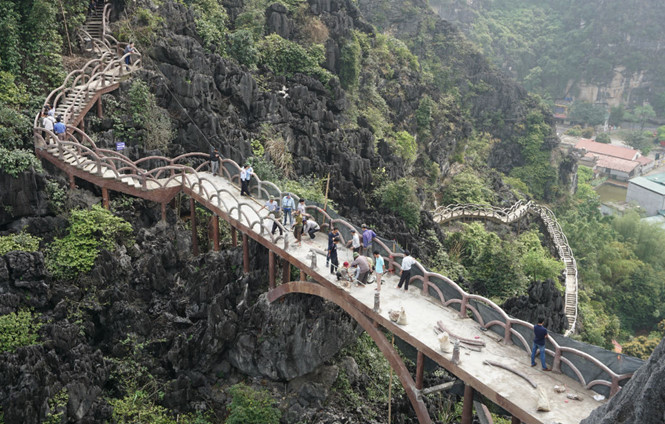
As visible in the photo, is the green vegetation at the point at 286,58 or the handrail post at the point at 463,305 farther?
the green vegetation at the point at 286,58

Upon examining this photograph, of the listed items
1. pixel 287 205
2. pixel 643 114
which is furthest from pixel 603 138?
pixel 287 205

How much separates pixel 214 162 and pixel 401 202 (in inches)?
482

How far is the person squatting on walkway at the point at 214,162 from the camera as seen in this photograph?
2775 cm

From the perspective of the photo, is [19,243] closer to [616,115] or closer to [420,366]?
[420,366]

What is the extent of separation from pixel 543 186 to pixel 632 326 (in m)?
18.1

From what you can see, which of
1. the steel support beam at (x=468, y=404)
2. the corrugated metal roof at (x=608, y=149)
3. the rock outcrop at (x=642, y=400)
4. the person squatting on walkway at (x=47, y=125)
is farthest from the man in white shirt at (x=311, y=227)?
the corrugated metal roof at (x=608, y=149)

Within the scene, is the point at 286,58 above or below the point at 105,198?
above

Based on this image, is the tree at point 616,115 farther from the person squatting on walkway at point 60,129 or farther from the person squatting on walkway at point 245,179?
the person squatting on walkway at point 60,129

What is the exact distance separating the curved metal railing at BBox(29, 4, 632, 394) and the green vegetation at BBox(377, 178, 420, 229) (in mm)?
10903

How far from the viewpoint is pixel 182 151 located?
29.8 metres

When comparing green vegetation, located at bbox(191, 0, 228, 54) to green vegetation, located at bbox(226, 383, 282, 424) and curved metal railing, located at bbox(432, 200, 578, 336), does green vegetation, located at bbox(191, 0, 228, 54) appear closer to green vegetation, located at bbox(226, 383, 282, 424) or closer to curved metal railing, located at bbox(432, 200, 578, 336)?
curved metal railing, located at bbox(432, 200, 578, 336)

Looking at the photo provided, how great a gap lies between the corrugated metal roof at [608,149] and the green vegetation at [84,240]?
84.2 metres

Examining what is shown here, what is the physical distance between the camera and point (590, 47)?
4262 inches

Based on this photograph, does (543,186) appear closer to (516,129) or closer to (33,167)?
(516,129)
